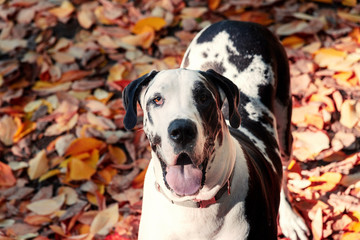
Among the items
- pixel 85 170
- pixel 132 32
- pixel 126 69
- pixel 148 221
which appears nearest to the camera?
pixel 148 221

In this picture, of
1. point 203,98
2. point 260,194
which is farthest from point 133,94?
point 260,194

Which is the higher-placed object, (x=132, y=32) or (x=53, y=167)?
(x=132, y=32)

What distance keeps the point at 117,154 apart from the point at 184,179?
2039 mm

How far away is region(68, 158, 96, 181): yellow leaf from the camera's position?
13.8 feet

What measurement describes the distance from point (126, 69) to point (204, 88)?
289cm

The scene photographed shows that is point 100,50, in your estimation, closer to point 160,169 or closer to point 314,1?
point 314,1

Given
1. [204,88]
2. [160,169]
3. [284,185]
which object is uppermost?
[204,88]

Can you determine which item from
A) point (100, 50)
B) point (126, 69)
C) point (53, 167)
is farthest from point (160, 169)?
point (100, 50)

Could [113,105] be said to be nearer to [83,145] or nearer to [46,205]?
[83,145]

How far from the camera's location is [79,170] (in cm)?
423

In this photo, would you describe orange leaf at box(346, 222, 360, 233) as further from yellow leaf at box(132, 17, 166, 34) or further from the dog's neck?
yellow leaf at box(132, 17, 166, 34)

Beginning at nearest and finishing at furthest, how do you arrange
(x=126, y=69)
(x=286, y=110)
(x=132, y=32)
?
1. (x=286, y=110)
2. (x=126, y=69)
3. (x=132, y=32)

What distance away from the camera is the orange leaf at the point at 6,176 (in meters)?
4.21

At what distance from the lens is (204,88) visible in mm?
2475
